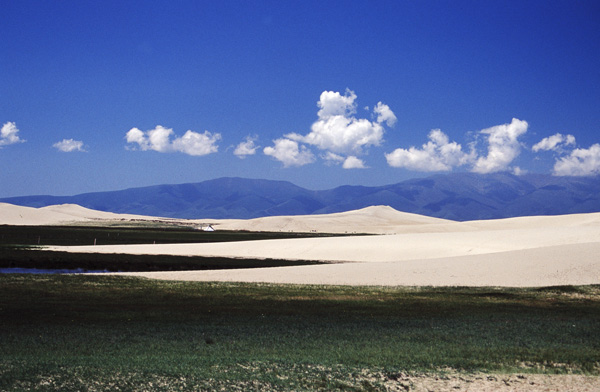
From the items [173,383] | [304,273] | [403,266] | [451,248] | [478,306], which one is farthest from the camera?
[451,248]

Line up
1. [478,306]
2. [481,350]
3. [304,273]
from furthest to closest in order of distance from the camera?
[304,273] → [478,306] → [481,350]

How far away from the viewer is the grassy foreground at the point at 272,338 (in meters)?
11.4

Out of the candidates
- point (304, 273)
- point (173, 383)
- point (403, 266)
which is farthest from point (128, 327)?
point (403, 266)

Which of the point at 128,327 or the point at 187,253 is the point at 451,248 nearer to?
the point at 187,253

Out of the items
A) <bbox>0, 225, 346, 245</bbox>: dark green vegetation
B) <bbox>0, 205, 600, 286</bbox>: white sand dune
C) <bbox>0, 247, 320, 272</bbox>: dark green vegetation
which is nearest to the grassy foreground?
<bbox>0, 205, 600, 286</bbox>: white sand dune

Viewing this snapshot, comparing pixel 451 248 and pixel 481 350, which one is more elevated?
pixel 451 248

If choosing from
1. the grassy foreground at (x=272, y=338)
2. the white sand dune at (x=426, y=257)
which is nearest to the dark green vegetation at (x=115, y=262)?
the white sand dune at (x=426, y=257)

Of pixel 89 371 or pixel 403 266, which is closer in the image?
pixel 89 371

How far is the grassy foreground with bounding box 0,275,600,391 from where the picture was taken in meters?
11.4

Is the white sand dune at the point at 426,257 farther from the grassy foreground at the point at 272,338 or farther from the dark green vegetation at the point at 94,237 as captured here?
the dark green vegetation at the point at 94,237

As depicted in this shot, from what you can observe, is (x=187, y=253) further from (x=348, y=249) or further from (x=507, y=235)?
(x=507, y=235)

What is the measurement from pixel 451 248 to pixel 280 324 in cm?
4462

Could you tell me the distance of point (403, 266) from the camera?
141 ft

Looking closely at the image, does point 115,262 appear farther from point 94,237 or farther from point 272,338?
point 94,237
